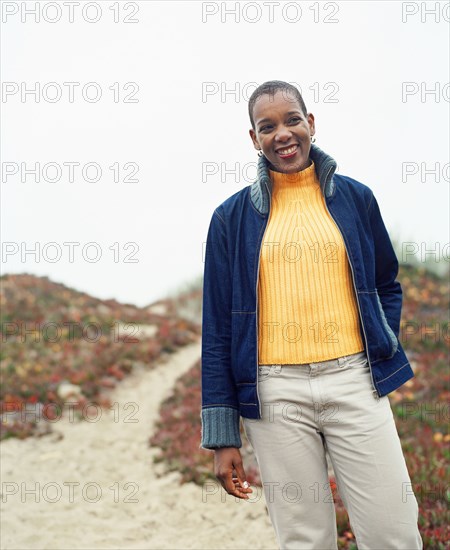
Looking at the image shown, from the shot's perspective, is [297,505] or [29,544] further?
[29,544]

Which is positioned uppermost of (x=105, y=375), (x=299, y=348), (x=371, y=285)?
(x=371, y=285)

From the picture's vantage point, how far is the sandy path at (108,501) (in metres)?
6.03

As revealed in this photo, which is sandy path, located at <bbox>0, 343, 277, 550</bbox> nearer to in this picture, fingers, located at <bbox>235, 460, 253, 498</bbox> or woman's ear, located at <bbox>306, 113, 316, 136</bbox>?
fingers, located at <bbox>235, 460, 253, 498</bbox>

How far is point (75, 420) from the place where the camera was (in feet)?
34.4

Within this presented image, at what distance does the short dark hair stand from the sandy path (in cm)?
421

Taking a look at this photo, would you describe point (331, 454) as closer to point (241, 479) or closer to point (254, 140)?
point (241, 479)

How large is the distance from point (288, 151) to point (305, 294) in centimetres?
65

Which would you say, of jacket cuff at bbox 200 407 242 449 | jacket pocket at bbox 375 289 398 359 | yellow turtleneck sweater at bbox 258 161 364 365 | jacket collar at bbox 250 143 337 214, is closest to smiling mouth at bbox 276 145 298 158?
jacket collar at bbox 250 143 337 214

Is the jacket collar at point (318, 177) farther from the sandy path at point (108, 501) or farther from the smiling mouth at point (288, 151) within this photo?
the sandy path at point (108, 501)

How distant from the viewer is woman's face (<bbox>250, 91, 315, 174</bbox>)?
2.80 meters

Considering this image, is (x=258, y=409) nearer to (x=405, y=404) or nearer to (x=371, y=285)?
(x=371, y=285)

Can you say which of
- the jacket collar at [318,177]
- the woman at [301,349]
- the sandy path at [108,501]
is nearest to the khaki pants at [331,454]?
the woman at [301,349]

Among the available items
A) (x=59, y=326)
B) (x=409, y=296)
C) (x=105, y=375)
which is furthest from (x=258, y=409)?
(x=59, y=326)

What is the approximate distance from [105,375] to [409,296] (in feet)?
22.3
